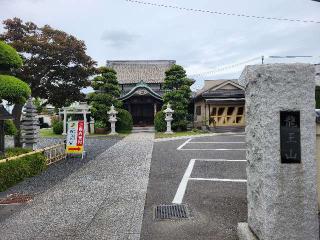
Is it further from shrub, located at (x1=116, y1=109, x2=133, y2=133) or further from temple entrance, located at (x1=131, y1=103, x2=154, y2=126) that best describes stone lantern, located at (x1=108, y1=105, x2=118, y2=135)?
temple entrance, located at (x1=131, y1=103, x2=154, y2=126)

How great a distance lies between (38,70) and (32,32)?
3288mm

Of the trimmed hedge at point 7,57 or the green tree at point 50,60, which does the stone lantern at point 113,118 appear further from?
the trimmed hedge at point 7,57

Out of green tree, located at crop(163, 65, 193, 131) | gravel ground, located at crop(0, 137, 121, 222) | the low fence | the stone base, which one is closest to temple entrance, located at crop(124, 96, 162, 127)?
green tree, located at crop(163, 65, 193, 131)

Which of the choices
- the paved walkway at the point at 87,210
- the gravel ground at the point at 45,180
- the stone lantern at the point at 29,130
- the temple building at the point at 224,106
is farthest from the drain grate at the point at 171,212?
the temple building at the point at 224,106

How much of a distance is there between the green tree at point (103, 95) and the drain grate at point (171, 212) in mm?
21417

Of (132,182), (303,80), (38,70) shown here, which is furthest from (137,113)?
(303,80)

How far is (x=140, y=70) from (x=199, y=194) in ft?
111

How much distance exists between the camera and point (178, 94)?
28.1 m

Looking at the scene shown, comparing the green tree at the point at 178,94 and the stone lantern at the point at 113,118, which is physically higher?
the green tree at the point at 178,94

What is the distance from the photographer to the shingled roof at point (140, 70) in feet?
125

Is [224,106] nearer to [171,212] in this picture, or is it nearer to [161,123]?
[161,123]

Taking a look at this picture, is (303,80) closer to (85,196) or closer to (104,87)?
(85,196)

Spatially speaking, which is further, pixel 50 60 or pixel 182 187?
pixel 50 60

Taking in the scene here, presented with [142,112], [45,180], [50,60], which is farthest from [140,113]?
[45,180]
